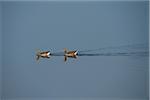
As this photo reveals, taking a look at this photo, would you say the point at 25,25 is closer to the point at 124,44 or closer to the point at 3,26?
the point at 3,26

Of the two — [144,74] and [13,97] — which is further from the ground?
[144,74]

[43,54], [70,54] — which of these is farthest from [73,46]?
[43,54]

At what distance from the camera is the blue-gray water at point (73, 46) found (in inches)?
105

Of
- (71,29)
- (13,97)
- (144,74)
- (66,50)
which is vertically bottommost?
(13,97)

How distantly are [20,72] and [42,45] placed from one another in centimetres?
32

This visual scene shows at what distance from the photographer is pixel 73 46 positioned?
2.67 m

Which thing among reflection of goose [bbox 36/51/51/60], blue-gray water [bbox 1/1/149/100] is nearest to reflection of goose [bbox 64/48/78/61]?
blue-gray water [bbox 1/1/149/100]

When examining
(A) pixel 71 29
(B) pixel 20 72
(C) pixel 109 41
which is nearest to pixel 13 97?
(B) pixel 20 72

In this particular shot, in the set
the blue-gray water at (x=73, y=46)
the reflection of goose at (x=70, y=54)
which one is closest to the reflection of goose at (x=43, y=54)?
the blue-gray water at (x=73, y=46)

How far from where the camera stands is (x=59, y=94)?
2682 millimetres

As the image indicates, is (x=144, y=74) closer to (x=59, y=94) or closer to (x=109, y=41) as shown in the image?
(x=109, y=41)

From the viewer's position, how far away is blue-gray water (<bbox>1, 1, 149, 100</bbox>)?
2660mm

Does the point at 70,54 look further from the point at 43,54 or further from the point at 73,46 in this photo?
the point at 43,54

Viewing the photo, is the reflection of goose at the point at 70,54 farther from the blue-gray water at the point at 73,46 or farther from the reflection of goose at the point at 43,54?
the reflection of goose at the point at 43,54
